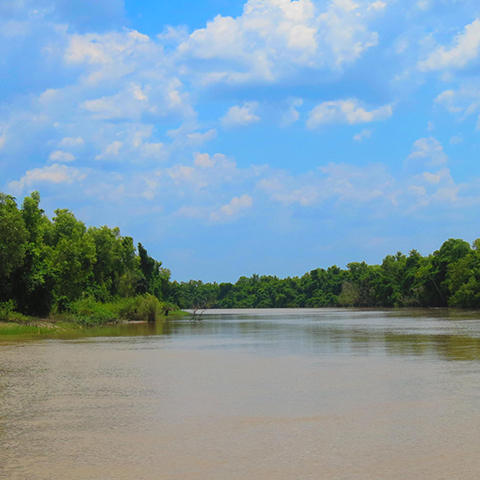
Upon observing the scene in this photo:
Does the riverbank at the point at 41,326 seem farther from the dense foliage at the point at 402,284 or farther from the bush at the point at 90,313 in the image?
the dense foliage at the point at 402,284

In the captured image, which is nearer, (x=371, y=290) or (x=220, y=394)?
(x=220, y=394)

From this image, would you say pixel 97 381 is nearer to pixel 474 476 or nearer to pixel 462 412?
pixel 462 412

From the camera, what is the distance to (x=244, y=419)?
473 inches

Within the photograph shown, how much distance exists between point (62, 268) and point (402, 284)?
90.0 m

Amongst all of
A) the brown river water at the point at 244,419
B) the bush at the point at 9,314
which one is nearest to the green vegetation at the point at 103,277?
the bush at the point at 9,314

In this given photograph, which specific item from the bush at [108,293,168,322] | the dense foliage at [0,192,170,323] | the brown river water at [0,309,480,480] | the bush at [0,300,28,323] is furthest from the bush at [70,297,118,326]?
the brown river water at [0,309,480,480]

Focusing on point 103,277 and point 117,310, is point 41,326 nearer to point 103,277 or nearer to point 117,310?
point 117,310

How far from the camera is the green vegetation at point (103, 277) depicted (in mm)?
49000

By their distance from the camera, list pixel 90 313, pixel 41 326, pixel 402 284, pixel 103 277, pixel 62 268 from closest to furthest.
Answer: pixel 41 326
pixel 62 268
pixel 90 313
pixel 103 277
pixel 402 284

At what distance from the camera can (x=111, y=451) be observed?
31.8 ft

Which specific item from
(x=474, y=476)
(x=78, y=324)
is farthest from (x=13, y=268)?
(x=474, y=476)

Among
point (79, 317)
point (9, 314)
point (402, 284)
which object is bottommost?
point (79, 317)

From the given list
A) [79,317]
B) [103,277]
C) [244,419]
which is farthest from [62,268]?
[244,419]

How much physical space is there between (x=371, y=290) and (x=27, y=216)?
102m
